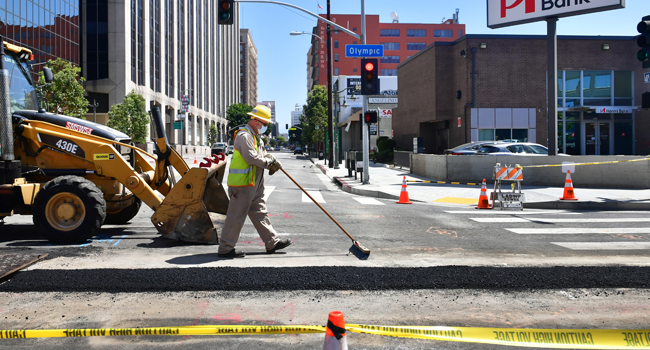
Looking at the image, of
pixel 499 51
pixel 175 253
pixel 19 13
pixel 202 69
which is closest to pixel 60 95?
pixel 19 13

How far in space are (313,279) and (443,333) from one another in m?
1.72

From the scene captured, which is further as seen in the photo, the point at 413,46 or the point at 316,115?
the point at 413,46

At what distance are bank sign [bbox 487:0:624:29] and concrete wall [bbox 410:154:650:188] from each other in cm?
611

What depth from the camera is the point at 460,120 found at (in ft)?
95.9

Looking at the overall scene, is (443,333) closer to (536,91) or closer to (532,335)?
(532,335)

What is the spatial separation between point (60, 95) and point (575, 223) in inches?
1186

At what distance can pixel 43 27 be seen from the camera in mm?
39469

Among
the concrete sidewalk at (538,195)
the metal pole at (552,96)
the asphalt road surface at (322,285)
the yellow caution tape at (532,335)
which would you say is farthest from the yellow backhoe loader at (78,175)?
the metal pole at (552,96)

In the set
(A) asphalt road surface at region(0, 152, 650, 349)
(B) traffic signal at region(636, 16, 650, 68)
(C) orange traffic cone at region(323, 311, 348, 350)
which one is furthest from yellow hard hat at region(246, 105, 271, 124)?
(B) traffic signal at region(636, 16, 650, 68)

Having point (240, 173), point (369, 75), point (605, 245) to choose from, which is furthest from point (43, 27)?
point (605, 245)

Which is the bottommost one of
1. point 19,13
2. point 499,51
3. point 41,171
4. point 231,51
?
point 41,171

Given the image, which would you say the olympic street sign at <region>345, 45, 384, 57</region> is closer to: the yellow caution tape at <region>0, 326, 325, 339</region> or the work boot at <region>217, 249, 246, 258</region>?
the work boot at <region>217, 249, 246, 258</region>

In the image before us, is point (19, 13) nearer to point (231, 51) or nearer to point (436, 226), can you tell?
A: point (436, 226)

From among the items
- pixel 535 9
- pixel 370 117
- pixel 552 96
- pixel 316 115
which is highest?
pixel 316 115
